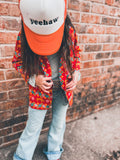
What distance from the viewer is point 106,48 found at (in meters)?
2.00

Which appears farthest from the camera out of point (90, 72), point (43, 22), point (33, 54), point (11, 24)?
point (90, 72)

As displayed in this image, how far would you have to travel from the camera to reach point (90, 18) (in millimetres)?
1682

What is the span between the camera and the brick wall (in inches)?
51.9

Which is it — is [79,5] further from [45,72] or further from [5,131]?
[5,131]

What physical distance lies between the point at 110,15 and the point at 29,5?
140 cm

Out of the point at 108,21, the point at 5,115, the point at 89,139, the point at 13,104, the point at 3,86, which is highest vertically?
the point at 108,21

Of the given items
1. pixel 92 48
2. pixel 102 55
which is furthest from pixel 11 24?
pixel 102 55

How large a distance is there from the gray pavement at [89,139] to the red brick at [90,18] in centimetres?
136

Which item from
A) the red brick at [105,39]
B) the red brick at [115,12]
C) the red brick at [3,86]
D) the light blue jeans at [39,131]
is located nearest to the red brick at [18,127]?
the light blue jeans at [39,131]

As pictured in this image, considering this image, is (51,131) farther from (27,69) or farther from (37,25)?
(37,25)

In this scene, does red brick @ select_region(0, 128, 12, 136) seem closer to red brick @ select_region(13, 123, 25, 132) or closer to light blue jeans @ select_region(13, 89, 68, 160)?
red brick @ select_region(13, 123, 25, 132)

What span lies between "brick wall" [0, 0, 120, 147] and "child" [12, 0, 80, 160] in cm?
32

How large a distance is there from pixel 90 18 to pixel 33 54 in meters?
1.00

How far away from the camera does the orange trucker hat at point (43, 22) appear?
0.77 m
